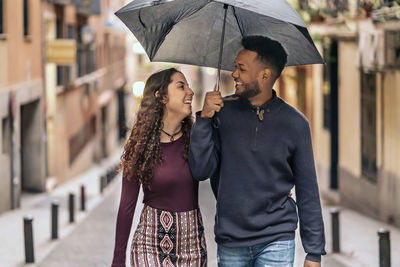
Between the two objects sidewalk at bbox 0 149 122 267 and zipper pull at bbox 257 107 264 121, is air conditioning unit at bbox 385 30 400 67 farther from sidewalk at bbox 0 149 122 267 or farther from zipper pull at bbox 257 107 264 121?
zipper pull at bbox 257 107 264 121

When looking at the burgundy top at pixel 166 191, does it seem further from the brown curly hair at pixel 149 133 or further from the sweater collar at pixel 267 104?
the sweater collar at pixel 267 104

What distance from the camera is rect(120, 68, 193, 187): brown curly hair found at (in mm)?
4523

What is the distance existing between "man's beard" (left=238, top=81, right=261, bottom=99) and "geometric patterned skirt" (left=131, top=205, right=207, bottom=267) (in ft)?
2.40

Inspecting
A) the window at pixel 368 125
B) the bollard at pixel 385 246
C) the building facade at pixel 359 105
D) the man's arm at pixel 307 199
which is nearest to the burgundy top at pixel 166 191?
the man's arm at pixel 307 199

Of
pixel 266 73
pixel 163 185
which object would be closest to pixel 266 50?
pixel 266 73

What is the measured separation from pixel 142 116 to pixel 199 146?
552 mm

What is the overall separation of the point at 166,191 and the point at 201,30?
120 centimetres

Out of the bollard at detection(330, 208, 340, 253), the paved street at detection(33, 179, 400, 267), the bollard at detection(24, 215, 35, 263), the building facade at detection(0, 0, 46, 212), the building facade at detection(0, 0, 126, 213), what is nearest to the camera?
the paved street at detection(33, 179, 400, 267)

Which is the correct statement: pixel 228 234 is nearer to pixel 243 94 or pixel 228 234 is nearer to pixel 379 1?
pixel 243 94

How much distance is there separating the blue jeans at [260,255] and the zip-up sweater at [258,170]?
4 cm

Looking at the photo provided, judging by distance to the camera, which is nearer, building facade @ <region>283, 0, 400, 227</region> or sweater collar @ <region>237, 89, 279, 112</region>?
sweater collar @ <region>237, 89, 279, 112</region>

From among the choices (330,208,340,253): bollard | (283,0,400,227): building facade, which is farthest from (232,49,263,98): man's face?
(283,0,400,227): building facade

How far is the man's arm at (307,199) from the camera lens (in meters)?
4.30

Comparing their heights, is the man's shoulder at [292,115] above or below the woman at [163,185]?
above
